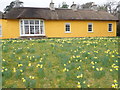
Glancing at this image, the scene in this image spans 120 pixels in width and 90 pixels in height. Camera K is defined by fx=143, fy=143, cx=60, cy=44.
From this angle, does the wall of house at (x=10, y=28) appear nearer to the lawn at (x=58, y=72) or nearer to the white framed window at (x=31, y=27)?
the white framed window at (x=31, y=27)

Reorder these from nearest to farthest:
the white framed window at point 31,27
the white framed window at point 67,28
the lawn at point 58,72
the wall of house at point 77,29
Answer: the lawn at point 58,72 → the white framed window at point 31,27 → the wall of house at point 77,29 → the white framed window at point 67,28

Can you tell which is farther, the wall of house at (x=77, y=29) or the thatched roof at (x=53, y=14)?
the wall of house at (x=77, y=29)

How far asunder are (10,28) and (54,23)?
6792 mm

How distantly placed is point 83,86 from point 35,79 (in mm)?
1701

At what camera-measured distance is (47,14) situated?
22.5 metres

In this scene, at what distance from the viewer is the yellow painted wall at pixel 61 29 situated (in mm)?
21672

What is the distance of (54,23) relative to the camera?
74.1 ft

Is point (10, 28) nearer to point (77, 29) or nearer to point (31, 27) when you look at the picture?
point (31, 27)

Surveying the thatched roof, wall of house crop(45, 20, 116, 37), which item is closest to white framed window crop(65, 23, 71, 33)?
wall of house crop(45, 20, 116, 37)

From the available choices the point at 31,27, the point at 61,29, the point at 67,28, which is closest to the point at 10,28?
the point at 31,27

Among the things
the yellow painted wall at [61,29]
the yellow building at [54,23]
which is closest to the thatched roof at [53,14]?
the yellow building at [54,23]

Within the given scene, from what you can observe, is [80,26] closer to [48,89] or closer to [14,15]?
[14,15]

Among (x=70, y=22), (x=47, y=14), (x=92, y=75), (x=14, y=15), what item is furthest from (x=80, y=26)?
(x=92, y=75)

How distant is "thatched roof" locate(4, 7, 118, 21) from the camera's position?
69.4 feet
